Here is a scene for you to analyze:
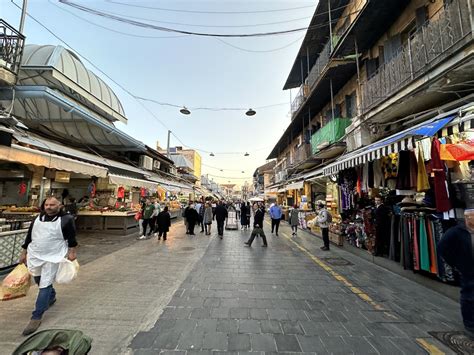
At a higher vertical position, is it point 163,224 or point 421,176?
point 421,176

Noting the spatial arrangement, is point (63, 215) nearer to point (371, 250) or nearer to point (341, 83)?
point (371, 250)

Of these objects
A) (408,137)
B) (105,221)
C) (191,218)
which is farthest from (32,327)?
(105,221)

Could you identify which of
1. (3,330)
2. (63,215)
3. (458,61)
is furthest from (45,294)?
(458,61)

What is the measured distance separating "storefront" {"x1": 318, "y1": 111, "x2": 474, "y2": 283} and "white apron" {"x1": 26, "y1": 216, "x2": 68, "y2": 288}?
6532mm

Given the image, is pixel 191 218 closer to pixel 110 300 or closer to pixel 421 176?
pixel 110 300

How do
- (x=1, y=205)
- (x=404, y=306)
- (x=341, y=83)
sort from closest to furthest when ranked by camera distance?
(x=404, y=306) → (x=1, y=205) → (x=341, y=83)

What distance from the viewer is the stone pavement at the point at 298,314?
2.85 meters

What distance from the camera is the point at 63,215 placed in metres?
3.56

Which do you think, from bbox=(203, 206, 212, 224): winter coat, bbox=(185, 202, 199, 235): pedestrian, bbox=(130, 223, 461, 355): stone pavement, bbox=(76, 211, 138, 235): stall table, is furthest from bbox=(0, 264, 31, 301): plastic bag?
bbox=(203, 206, 212, 224): winter coat

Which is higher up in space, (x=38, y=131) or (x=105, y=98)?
(x=105, y=98)

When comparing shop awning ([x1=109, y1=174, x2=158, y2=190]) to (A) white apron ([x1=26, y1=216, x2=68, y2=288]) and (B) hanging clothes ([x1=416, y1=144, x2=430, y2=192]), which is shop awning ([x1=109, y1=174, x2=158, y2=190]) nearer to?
(A) white apron ([x1=26, y1=216, x2=68, y2=288])

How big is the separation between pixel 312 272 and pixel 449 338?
3085 millimetres

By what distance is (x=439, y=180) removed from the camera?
4.31 m

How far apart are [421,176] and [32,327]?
766 centimetres
